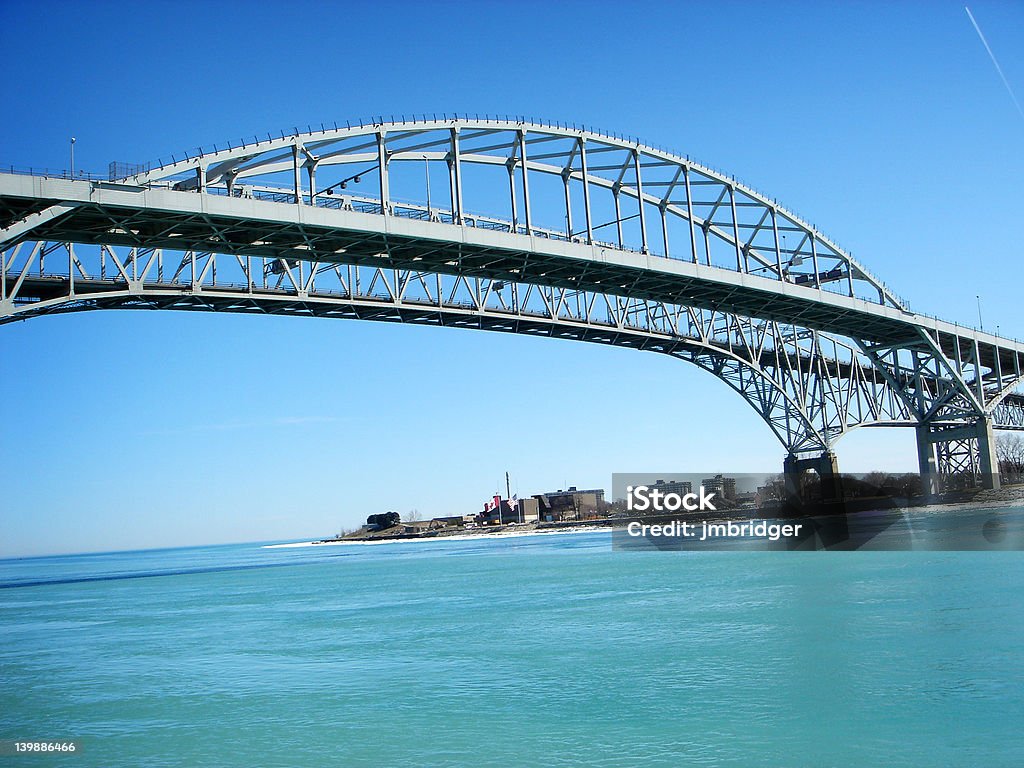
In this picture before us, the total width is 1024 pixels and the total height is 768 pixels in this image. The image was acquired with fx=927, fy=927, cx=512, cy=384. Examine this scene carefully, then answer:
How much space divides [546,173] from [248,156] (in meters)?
16.2

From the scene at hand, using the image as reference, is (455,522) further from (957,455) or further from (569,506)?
(957,455)

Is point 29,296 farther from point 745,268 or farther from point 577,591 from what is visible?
point 745,268

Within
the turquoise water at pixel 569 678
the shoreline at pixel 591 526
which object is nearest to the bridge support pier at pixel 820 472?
the shoreline at pixel 591 526

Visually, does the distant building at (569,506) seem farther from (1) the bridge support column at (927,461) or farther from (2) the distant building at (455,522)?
(1) the bridge support column at (927,461)

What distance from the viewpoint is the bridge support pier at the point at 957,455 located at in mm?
63688

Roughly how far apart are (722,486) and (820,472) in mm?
38803

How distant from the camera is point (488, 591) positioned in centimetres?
3378

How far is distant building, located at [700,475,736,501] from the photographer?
94.8m

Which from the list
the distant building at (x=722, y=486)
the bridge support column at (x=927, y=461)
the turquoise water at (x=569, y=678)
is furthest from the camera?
the distant building at (x=722, y=486)

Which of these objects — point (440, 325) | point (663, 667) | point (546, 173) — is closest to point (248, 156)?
point (440, 325)

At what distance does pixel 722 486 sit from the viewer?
96062mm

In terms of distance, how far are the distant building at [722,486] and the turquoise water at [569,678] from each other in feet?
212

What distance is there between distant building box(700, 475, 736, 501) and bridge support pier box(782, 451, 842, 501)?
34252 millimetres

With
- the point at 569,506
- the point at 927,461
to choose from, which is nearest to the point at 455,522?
the point at 569,506
